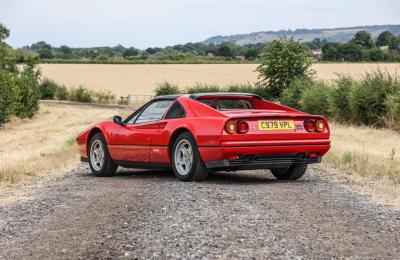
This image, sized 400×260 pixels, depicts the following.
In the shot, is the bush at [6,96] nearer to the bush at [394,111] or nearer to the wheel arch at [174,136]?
the bush at [394,111]

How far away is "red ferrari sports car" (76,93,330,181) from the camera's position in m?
10.5

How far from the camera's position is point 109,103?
7181cm

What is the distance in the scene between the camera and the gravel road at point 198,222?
239 inches

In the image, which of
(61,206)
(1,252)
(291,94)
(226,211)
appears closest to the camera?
(1,252)

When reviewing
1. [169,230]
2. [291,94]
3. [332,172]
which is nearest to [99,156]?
[332,172]

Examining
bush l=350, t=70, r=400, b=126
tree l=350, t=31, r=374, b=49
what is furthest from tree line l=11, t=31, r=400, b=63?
bush l=350, t=70, r=400, b=126

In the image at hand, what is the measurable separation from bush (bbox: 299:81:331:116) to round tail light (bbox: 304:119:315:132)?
19.8m

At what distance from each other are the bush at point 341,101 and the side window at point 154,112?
1790 centimetres

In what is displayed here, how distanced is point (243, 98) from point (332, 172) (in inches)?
82.3

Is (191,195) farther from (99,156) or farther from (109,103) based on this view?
(109,103)

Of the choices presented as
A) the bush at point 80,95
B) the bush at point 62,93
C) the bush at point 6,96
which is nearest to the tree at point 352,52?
the bush at point 62,93

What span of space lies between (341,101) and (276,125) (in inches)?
762

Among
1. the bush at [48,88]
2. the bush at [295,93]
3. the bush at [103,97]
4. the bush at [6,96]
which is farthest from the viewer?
the bush at [48,88]

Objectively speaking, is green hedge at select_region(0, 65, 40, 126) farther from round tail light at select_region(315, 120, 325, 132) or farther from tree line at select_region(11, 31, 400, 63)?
tree line at select_region(11, 31, 400, 63)
